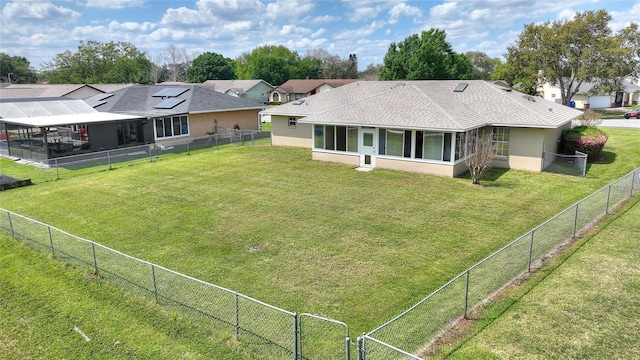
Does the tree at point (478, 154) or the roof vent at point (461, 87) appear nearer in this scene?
the tree at point (478, 154)

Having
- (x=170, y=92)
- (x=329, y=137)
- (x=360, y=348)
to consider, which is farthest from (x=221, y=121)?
(x=360, y=348)

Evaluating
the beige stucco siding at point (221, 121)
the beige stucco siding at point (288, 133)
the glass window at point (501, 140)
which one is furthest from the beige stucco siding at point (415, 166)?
the beige stucco siding at point (221, 121)

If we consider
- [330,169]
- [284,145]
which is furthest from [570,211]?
[284,145]

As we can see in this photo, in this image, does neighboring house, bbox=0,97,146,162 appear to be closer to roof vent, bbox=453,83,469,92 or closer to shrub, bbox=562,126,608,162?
roof vent, bbox=453,83,469,92

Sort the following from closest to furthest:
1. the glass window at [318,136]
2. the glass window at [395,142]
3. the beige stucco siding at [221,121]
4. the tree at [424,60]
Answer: the glass window at [395,142] → the glass window at [318,136] → the beige stucco siding at [221,121] → the tree at [424,60]

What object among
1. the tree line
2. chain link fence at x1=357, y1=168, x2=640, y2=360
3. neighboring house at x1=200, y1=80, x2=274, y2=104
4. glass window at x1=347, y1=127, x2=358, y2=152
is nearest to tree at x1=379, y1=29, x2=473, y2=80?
the tree line

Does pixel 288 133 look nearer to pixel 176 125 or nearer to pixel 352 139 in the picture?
pixel 352 139

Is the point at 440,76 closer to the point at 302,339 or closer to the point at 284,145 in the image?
the point at 284,145

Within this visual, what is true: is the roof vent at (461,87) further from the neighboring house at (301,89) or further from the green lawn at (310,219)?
the neighboring house at (301,89)
